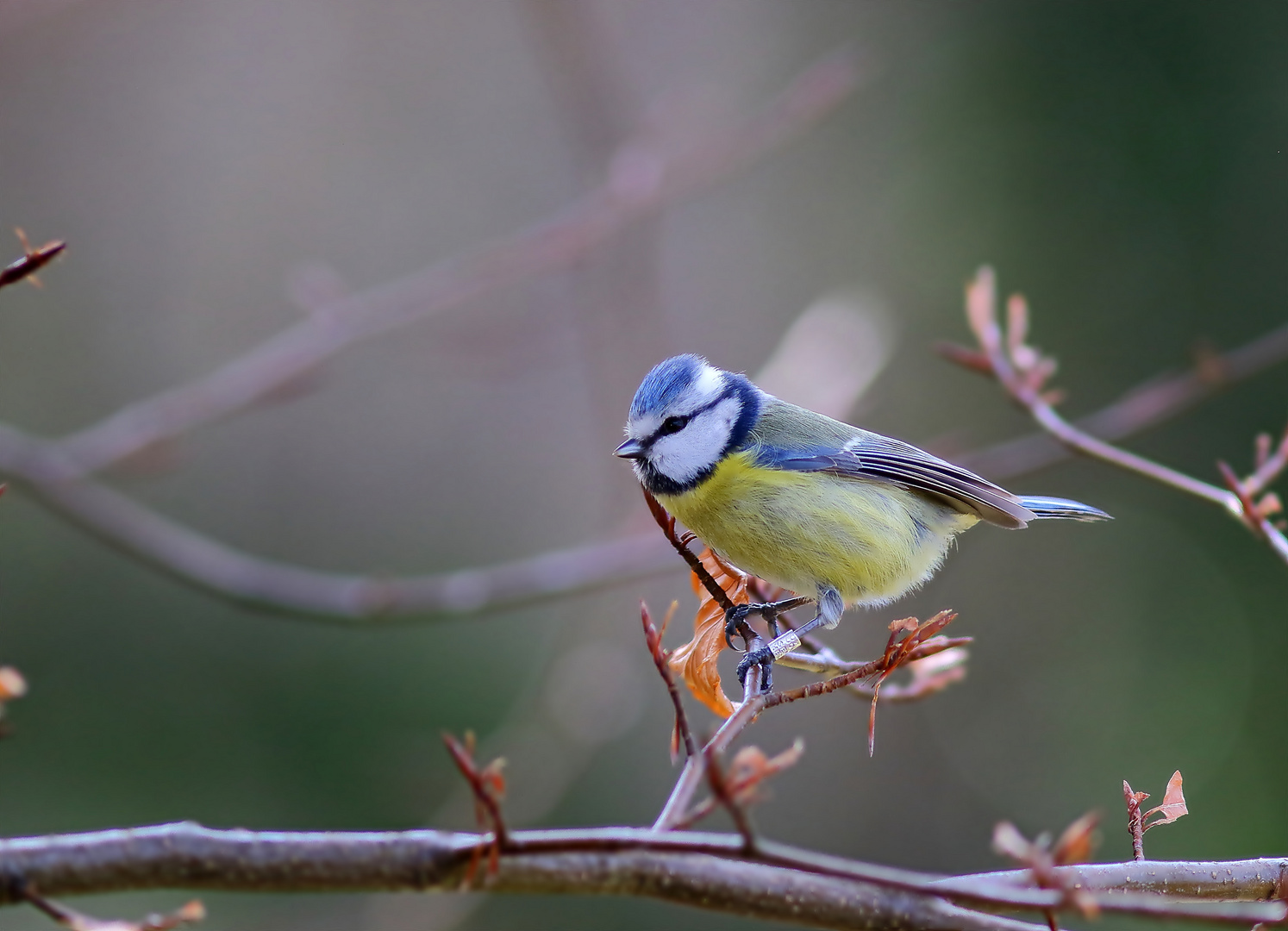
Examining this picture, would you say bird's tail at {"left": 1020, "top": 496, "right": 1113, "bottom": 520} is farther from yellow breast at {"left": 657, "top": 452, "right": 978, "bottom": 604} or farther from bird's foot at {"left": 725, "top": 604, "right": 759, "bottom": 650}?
bird's foot at {"left": 725, "top": 604, "right": 759, "bottom": 650}

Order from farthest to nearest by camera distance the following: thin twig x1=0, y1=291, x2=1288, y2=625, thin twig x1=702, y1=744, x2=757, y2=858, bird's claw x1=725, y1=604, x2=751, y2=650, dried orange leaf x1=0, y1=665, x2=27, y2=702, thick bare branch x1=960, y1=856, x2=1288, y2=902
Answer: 1. thin twig x1=0, y1=291, x2=1288, y2=625
2. bird's claw x1=725, y1=604, x2=751, y2=650
3. thick bare branch x1=960, y1=856, x2=1288, y2=902
4. dried orange leaf x1=0, y1=665, x2=27, y2=702
5. thin twig x1=702, y1=744, x2=757, y2=858

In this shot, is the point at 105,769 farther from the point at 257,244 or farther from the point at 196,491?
the point at 257,244

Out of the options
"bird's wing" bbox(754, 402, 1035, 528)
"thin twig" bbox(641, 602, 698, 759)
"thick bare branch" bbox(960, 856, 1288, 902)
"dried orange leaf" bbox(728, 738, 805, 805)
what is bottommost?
"thick bare branch" bbox(960, 856, 1288, 902)

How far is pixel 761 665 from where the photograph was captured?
1.28 m

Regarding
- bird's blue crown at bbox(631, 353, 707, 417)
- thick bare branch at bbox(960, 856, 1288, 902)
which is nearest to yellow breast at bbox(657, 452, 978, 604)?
bird's blue crown at bbox(631, 353, 707, 417)

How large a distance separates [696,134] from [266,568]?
63.7 inches

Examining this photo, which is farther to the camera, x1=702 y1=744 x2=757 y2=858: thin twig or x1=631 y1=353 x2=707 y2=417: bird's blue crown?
x1=631 y1=353 x2=707 y2=417: bird's blue crown

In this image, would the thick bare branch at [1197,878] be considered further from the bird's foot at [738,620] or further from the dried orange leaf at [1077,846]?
the bird's foot at [738,620]

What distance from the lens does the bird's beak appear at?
1.72 metres

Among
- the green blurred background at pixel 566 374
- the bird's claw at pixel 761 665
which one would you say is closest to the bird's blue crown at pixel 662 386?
the bird's claw at pixel 761 665

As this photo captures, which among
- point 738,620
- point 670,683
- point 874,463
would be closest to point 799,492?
point 874,463

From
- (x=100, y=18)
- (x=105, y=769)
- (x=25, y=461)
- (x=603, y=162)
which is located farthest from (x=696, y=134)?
(x=105, y=769)

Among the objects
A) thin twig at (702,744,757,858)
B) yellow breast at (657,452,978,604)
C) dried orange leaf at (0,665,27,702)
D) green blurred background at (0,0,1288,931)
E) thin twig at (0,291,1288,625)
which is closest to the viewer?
thin twig at (702,744,757,858)

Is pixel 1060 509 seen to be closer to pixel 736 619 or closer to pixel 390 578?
pixel 736 619
